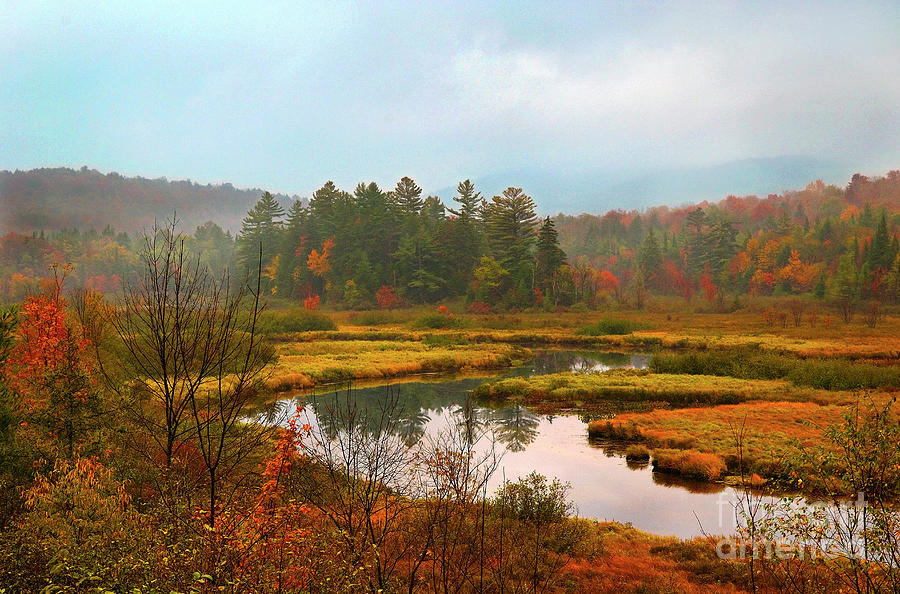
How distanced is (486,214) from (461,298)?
2231 centimetres

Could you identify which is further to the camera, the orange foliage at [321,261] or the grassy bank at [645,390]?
the orange foliage at [321,261]

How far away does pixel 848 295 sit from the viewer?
83.8m

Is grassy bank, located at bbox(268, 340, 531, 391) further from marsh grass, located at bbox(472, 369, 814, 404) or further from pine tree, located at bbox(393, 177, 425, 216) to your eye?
pine tree, located at bbox(393, 177, 425, 216)

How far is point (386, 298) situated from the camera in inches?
3920

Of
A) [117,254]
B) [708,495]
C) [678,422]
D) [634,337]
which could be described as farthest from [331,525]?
[117,254]

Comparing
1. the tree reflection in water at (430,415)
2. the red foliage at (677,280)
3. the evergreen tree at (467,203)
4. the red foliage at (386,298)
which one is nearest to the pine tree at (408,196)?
the evergreen tree at (467,203)

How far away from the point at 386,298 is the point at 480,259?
1892 centimetres

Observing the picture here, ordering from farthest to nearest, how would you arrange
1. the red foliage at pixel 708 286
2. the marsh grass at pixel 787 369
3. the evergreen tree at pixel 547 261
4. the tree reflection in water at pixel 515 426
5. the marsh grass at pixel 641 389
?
the red foliage at pixel 708 286
the evergreen tree at pixel 547 261
the marsh grass at pixel 787 369
the marsh grass at pixel 641 389
the tree reflection in water at pixel 515 426

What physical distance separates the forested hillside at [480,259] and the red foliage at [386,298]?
27 cm

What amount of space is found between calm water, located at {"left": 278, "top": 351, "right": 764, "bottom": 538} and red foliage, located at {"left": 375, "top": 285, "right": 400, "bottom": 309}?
6042cm

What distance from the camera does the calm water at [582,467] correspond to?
17.7 metres

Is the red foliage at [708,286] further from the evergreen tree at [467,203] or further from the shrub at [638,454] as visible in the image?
the shrub at [638,454]

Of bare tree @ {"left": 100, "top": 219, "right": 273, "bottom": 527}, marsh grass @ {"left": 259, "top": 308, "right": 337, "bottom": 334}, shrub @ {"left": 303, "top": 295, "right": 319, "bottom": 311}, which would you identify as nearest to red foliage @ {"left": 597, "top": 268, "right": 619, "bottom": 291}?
shrub @ {"left": 303, "top": 295, "right": 319, "bottom": 311}

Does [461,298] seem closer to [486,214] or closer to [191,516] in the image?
[486,214]
